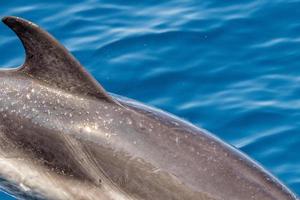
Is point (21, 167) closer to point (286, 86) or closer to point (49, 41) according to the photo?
point (49, 41)

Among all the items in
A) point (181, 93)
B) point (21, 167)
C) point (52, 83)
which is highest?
point (181, 93)

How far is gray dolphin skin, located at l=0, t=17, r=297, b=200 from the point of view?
21.1ft

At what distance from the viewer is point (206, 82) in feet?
36.3

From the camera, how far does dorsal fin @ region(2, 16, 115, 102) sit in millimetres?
6605

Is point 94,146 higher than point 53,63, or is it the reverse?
point 53,63

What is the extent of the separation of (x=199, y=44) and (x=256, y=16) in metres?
1.03

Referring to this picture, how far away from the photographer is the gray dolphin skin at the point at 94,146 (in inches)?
253

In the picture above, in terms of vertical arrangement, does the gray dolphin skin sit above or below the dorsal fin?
below

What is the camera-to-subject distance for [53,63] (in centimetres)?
669

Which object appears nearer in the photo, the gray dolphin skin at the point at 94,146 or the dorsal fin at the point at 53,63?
the gray dolphin skin at the point at 94,146

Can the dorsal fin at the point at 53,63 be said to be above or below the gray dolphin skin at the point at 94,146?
above

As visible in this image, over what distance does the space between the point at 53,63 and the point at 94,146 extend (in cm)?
70

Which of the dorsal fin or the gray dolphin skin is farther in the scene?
the dorsal fin

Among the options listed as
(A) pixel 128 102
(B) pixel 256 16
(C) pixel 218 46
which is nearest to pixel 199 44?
(C) pixel 218 46
